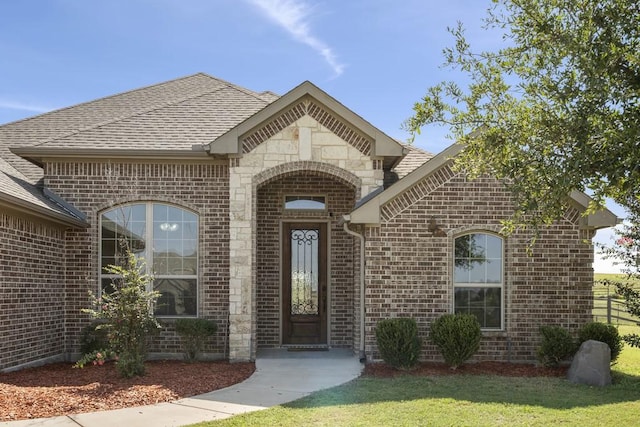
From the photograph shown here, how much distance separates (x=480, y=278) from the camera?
43.1ft

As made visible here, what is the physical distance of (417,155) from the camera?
15820 millimetres

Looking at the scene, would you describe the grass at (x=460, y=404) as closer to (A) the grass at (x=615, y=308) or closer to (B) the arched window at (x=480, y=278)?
(A) the grass at (x=615, y=308)

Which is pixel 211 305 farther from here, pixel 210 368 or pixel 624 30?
pixel 624 30

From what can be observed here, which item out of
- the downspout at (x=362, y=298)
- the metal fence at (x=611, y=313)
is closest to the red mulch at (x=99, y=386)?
the downspout at (x=362, y=298)

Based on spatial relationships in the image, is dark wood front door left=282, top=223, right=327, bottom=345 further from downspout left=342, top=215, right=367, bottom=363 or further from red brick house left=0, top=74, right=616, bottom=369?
downspout left=342, top=215, right=367, bottom=363

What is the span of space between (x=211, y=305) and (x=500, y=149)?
7.64 meters

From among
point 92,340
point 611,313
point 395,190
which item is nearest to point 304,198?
point 395,190

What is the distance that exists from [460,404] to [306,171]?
18.6ft

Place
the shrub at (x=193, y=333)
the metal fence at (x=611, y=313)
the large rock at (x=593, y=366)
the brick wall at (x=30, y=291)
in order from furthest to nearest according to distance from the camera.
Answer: the metal fence at (x=611, y=313) → the shrub at (x=193, y=333) → the brick wall at (x=30, y=291) → the large rock at (x=593, y=366)

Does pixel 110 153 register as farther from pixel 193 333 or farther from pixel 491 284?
pixel 491 284

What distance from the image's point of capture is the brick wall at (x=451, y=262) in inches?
506

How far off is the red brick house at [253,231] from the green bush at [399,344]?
0.56 m

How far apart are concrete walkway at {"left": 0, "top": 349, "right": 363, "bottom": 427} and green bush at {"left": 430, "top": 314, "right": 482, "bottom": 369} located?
1.50 m

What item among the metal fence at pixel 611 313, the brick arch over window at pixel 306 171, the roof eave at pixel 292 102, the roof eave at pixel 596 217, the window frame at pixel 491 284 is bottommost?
the metal fence at pixel 611 313
